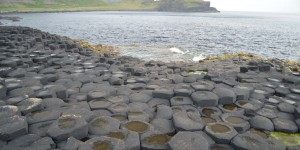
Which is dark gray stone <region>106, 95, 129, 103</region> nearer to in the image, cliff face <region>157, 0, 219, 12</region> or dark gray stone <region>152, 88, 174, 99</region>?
dark gray stone <region>152, 88, 174, 99</region>

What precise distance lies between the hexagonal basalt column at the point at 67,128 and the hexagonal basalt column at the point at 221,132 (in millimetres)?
3194

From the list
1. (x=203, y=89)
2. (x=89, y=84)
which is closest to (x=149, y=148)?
(x=203, y=89)

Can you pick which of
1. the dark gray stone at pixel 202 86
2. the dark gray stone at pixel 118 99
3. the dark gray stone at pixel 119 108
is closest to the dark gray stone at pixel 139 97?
the dark gray stone at pixel 118 99

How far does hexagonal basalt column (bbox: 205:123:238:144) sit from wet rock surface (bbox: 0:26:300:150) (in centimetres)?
2

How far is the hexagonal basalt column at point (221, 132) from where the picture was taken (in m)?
5.40

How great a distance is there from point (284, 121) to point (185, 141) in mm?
3628

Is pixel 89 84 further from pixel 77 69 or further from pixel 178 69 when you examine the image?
pixel 178 69

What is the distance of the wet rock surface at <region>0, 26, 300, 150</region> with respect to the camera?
521cm

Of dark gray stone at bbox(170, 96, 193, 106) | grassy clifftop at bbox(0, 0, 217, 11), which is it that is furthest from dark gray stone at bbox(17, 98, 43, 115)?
grassy clifftop at bbox(0, 0, 217, 11)

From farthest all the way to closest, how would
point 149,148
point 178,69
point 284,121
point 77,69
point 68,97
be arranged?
point 178,69
point 77,69
point 68,97
point 284,121
point 149,148

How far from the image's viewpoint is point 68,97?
7988 millimetres

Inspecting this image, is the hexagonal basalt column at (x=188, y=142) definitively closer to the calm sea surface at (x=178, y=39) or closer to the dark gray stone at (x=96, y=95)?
the dark gray stone at (x=96, y=95)

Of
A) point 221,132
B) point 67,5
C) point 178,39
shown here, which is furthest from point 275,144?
point 67,5

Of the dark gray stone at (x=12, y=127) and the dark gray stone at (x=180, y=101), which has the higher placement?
the dark gray stone at (x=12, y=127)
